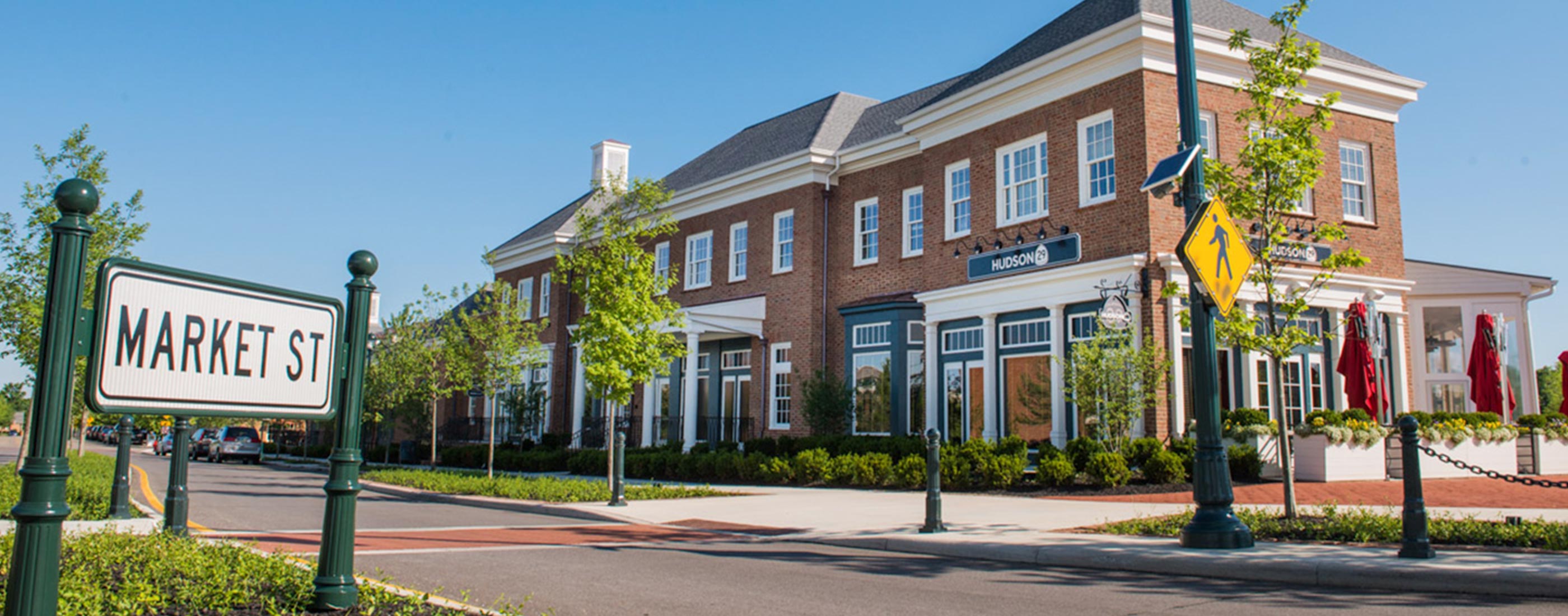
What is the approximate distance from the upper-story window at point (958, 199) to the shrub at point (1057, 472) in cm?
691

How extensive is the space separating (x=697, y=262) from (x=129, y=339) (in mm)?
27093

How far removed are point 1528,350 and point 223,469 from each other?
36.5 meters

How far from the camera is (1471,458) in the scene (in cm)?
1786

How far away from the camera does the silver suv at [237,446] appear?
41.4 meters

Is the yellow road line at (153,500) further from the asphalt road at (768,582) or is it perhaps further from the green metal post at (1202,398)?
the green metal post at (1202,398)

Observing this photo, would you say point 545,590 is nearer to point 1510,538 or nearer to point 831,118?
point 1510,538

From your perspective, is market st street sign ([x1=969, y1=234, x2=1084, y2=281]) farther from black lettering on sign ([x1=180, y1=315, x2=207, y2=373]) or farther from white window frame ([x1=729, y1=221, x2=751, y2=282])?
black lettering on sign ([x1=180, y1=315, x2=207, y2=373])

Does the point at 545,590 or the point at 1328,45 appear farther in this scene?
the point at 1328,45

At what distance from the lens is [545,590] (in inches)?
313

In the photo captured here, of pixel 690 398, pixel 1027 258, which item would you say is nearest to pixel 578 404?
pixel 690 398

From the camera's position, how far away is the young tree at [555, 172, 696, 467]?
1769 cm

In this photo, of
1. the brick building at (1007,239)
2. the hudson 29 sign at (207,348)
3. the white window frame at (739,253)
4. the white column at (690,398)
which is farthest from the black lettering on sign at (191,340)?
the white window frame at (739,253)

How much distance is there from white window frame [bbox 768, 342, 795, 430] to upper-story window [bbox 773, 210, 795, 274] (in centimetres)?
198

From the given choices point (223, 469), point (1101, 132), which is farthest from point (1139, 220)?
point (223, 469)
